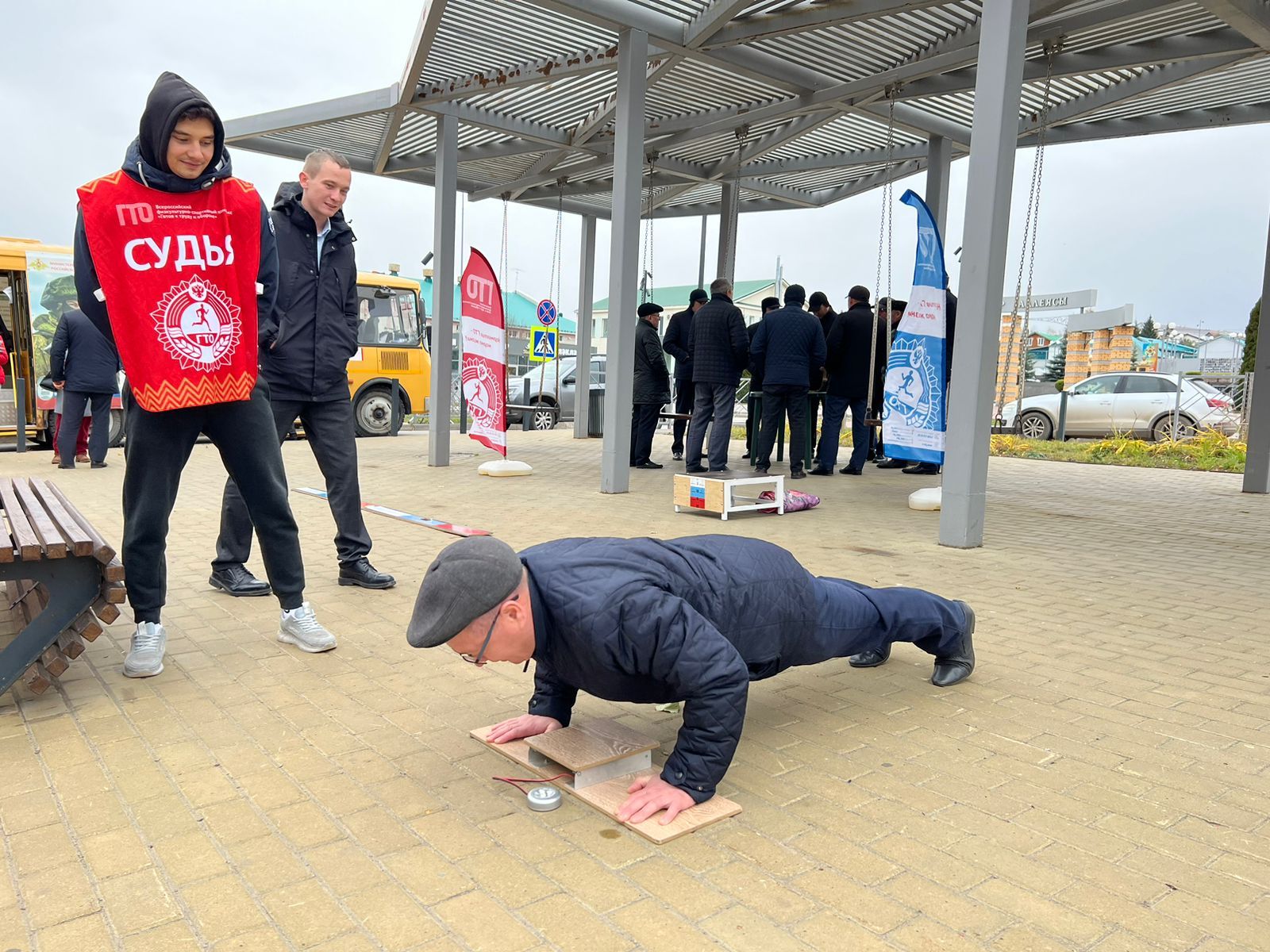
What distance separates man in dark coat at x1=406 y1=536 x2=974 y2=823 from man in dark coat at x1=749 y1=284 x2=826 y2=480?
736 centimetres

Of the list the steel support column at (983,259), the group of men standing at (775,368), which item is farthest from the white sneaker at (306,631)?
the group of men standing at (775,368)

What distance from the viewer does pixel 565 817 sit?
7.91 feet

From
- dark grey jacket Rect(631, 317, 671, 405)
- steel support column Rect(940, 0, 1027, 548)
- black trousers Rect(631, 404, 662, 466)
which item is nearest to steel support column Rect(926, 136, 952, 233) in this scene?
dark grey jacket Rect(631, 317, 671, 405)

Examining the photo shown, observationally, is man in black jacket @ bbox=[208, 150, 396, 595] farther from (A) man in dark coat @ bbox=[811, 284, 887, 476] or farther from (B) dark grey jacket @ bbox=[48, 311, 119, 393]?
(A) man in dark coat @ bbox=[811, 284, 887, 476]

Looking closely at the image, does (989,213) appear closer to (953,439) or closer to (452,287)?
(953,439)

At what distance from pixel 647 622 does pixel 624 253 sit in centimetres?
682

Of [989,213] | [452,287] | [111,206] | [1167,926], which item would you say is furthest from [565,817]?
[452,287]

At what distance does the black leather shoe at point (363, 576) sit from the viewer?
480 cm

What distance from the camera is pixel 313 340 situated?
4457mm

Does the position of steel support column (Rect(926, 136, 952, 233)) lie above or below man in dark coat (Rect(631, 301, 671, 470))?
above

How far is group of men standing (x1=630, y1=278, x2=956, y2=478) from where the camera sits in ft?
32.7

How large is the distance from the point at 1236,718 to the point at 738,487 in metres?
5.48

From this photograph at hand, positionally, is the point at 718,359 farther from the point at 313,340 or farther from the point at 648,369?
the point at 313,340

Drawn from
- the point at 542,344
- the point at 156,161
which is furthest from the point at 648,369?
A: the point at 542,344
